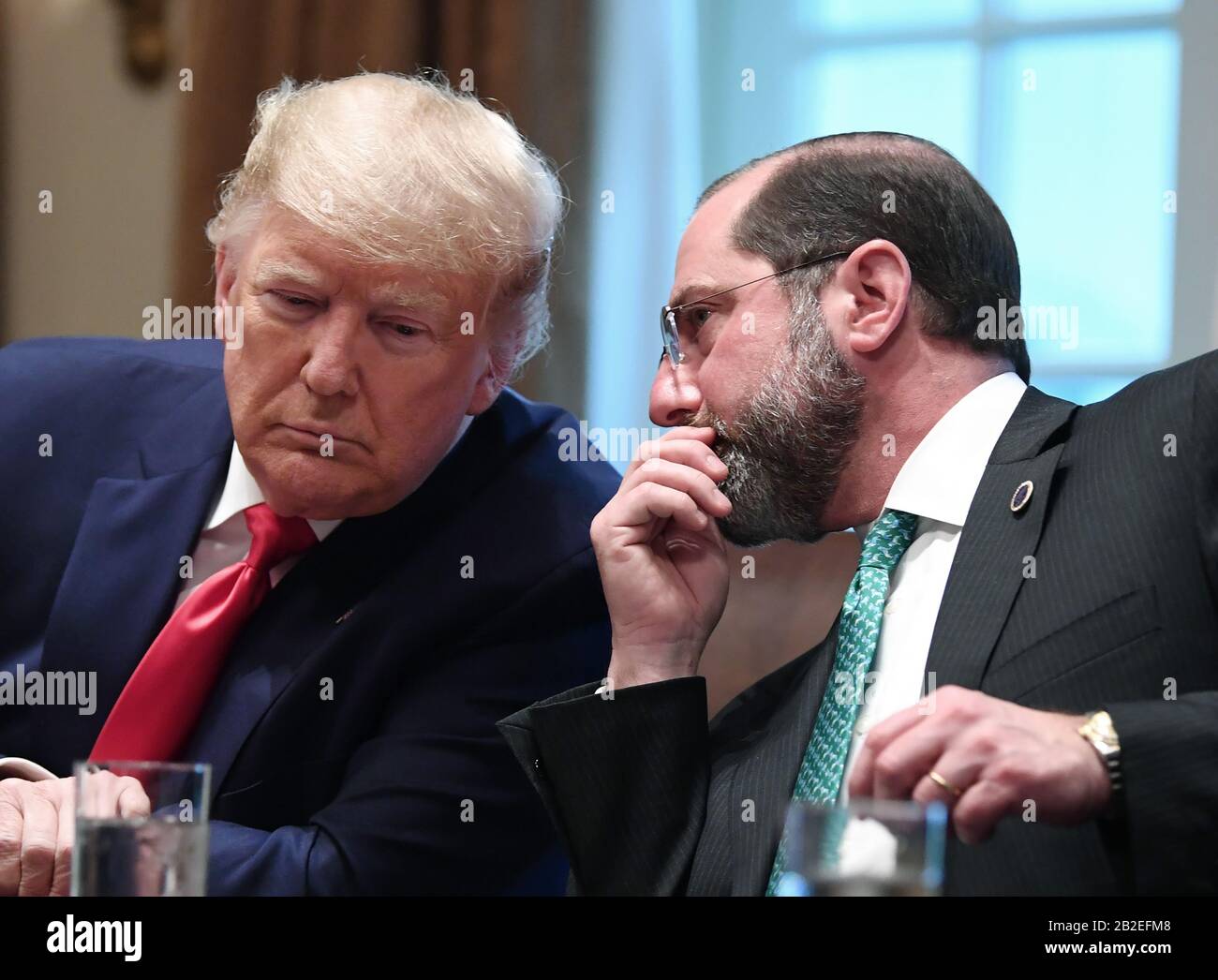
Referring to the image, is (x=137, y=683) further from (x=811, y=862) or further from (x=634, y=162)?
(x=634, y=162)

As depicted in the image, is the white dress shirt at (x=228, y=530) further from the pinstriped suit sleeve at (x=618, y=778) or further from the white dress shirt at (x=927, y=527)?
the white dress shirt at (x=927, y=527)

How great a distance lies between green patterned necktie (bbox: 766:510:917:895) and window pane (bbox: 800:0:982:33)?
4.41 ft

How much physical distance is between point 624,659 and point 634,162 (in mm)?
1247

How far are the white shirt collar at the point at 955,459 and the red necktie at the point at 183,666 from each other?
0.74m

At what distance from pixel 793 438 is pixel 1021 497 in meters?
0.29

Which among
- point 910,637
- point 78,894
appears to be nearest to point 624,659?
point 910,637

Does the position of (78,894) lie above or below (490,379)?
below

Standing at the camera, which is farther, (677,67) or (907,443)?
(677,67)

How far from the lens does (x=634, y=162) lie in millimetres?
2488

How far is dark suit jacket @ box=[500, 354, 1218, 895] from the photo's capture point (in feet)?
3.40

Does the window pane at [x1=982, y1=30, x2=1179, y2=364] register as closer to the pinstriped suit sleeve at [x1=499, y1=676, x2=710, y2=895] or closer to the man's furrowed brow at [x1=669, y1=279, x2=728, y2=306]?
the man's furrowed brow at [x1=669, y1=279, x2=728, y2=306]

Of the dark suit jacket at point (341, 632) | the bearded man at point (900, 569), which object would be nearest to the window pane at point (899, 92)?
the bearded man at point (900, 569)

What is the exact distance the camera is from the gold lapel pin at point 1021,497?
131 cm

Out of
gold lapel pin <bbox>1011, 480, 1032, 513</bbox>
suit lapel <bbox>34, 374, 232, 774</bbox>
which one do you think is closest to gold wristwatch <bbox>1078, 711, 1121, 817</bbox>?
gold lapel pin <bbox>1011, 480, 1032, 513</bbox>
